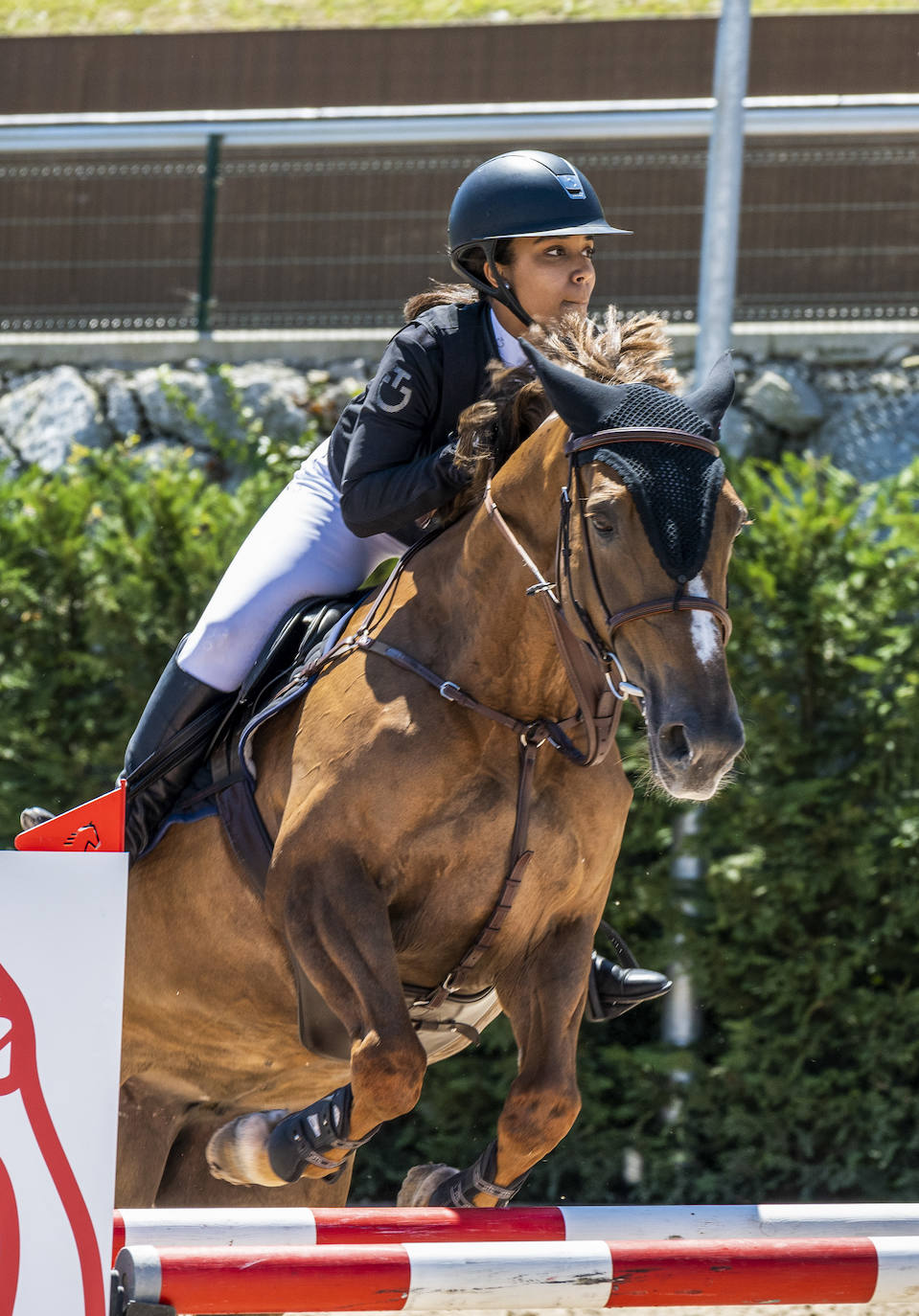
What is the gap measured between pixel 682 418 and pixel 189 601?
3.87m

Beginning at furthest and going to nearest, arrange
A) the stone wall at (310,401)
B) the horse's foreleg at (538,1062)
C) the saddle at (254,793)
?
the stone wall at (310,401) → the saddle at (254,793) → the horse's foreleg at (538,1062)

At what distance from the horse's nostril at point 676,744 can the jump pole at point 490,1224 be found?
78 centimetres

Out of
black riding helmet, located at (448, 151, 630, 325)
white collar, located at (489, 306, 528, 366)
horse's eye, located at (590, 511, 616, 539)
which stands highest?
black riding helmet, located at (448, 151, 630, 325)

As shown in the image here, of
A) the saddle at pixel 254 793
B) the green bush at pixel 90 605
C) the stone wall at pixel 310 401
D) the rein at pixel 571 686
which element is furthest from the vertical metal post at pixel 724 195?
the rein at pixel 571 686

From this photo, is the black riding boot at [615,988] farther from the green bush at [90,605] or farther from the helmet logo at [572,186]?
the green bush at [90,605]

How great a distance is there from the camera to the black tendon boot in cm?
358

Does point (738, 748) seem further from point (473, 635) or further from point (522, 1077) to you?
point (522, 1077)

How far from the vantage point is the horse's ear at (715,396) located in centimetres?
276

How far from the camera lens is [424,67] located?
381 inches

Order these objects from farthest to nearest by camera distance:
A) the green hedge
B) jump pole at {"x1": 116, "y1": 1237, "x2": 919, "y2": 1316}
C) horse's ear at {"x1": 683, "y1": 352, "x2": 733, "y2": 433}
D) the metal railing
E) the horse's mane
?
the metal railing < the green hedge < the horse's mane < horse's ear at {"x1": 683, "y1": 352, "x2": 733, "y2": 433} < jump pole at {"x1": 116, "y1": 1237, "x2": 919, "y2": 1316}

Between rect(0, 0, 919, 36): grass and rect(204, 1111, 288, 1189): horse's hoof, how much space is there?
37.8 feet

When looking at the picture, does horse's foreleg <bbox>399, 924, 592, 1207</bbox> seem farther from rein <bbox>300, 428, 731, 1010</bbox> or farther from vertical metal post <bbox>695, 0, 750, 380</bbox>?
vertical metal post <bbox>695, 0, 750, 380</bbox>

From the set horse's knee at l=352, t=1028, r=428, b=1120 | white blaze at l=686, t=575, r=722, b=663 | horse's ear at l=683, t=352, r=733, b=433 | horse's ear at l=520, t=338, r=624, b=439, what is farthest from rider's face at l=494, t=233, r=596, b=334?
horse's knee at l=352, t=1028, r=428, b=1120

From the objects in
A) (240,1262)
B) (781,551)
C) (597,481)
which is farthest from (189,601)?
(240,1262)
